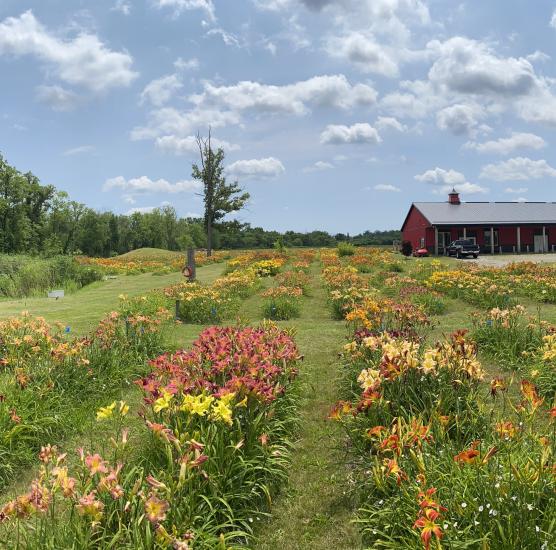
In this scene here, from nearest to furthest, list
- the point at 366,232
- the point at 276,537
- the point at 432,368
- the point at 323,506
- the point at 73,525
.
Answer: the point at 73,525
the point at 276,537
the point at 323,506
the point at 432,368
the point at 366,232

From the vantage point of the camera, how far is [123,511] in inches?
104

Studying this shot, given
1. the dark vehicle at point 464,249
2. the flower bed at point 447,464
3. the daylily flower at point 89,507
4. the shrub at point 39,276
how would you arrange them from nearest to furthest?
the daylily flower at point 89,507
the flower bed at point 447,464
the shrub at point 39,276
the dark vehicle at point 464,249

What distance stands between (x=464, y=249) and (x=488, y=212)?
32.2ft

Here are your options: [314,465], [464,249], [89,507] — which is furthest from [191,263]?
[464,249]

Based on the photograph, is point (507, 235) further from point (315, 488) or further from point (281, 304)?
point (315, 488)

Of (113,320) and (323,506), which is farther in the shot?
(113,320)

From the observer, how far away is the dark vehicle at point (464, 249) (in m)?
32.0

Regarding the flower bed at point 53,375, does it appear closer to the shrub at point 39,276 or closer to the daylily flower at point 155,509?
the daylily flower at point 155,509

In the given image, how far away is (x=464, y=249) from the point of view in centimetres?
3206

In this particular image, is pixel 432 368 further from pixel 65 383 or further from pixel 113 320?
pixel 113 320

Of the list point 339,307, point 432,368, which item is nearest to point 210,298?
point 339,307

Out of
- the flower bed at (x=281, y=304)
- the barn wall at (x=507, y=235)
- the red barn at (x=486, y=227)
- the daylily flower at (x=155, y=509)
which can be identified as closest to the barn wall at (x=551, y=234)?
the red barn at (x=486, y=227)

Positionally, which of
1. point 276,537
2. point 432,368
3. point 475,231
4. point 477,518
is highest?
point 475,231

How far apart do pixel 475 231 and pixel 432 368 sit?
37.0 metres
